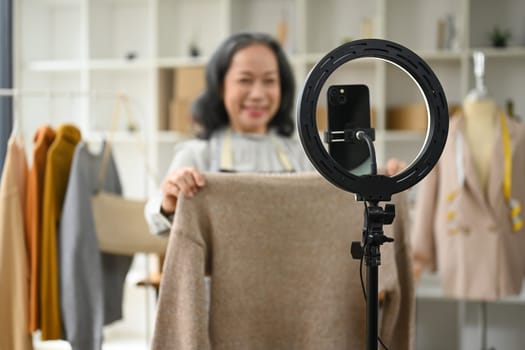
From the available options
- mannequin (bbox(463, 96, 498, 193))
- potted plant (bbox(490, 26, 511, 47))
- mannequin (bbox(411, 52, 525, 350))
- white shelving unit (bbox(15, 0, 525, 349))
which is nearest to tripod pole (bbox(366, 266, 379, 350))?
mannequin (bbox(411, 52, 525, 350))

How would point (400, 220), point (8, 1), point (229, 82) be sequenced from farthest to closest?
point (8, 1)
point (229, 82)
point (400, 220)

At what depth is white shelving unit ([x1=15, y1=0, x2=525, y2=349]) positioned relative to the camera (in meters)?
3.45

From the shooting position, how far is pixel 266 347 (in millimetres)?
1312

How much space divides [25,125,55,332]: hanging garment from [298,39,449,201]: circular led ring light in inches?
46.9

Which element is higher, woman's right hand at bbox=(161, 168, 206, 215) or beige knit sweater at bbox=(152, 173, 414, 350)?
woman's right hand at bbox=(161, 168, 206, 215)

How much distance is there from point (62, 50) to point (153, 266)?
1.44 meters

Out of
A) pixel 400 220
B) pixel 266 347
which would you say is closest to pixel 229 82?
pixel 400 220

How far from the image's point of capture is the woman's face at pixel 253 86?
170 centimetres

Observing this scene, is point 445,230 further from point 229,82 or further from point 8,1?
point 8,1

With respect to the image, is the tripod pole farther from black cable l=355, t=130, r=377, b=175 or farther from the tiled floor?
the tiled floor

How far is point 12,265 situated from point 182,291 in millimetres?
718

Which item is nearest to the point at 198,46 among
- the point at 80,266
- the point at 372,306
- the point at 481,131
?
the point at 481,131

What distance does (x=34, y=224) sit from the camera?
71.6 inches

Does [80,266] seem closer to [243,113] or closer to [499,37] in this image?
[243,113]
